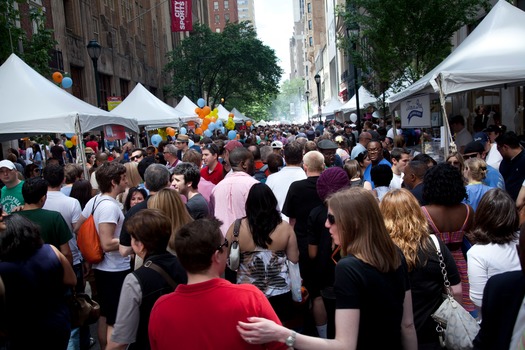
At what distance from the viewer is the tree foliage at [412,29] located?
536 inches

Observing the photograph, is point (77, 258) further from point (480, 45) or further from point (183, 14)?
point (183, 14)

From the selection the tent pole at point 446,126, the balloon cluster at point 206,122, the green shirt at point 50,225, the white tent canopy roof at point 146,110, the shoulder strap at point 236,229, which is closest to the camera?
the shoulder strap at point 236,229

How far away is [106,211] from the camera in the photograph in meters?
4.90

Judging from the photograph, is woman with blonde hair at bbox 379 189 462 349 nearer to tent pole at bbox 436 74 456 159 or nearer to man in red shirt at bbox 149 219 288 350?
man in red shirt at bbox 149 219 288 350

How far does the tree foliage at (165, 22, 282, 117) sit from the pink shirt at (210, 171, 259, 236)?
118 ft

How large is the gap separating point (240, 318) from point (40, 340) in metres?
1.93

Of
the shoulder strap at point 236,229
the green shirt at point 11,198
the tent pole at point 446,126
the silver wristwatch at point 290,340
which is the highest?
the tent pole at point 446,126

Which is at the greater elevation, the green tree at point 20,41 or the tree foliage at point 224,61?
the tree foliage at point 224,61

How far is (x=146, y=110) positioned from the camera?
18094mm

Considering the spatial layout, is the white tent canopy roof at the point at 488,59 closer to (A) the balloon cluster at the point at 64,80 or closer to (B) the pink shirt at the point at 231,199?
(B) the pink shirt at the point at 231,199

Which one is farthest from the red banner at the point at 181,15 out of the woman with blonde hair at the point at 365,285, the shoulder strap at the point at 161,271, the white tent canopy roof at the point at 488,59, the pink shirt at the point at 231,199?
the woman with blonde hair at the point at 365,285

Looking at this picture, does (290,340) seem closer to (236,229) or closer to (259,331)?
(259,331)

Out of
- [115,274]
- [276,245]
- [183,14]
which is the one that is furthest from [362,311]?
[183,14]

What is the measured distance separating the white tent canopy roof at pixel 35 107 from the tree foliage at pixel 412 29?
26.5ft
